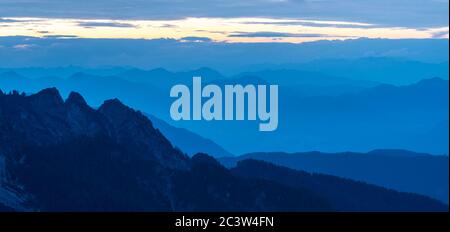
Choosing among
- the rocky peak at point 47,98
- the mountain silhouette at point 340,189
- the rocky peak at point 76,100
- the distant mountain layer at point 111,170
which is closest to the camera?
the distant mountain layer at point 111,170

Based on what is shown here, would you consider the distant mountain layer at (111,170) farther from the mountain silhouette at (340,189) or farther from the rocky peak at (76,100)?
the mountain silhouette at (340,189)

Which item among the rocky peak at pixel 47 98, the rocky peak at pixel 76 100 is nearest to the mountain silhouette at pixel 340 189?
the rocky peak at pixel 76 100

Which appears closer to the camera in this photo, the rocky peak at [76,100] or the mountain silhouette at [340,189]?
the rocky peak at [76,100]

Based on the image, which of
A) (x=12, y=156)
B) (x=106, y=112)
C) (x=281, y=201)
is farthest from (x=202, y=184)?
(x=12, y=156)

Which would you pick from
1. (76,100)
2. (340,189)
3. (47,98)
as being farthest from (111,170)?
(340,189)

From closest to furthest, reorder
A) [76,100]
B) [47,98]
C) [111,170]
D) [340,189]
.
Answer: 1. [111,170]
2. [47,98]
3. [76,100]
4. [340,189]

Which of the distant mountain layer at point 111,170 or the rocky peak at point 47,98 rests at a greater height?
the rocky peak at point 47,98

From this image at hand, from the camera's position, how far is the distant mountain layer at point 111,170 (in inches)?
5497

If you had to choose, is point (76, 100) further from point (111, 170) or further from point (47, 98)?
point (111, 170)

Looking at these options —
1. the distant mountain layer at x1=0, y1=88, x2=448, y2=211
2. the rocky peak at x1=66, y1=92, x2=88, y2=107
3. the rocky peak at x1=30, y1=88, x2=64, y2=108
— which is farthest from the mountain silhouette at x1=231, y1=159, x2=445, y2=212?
the rocky peak at x1=30, y1=88, x2=64, y2=108

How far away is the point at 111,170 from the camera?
157 meters

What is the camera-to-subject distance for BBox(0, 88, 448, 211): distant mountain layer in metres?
140
